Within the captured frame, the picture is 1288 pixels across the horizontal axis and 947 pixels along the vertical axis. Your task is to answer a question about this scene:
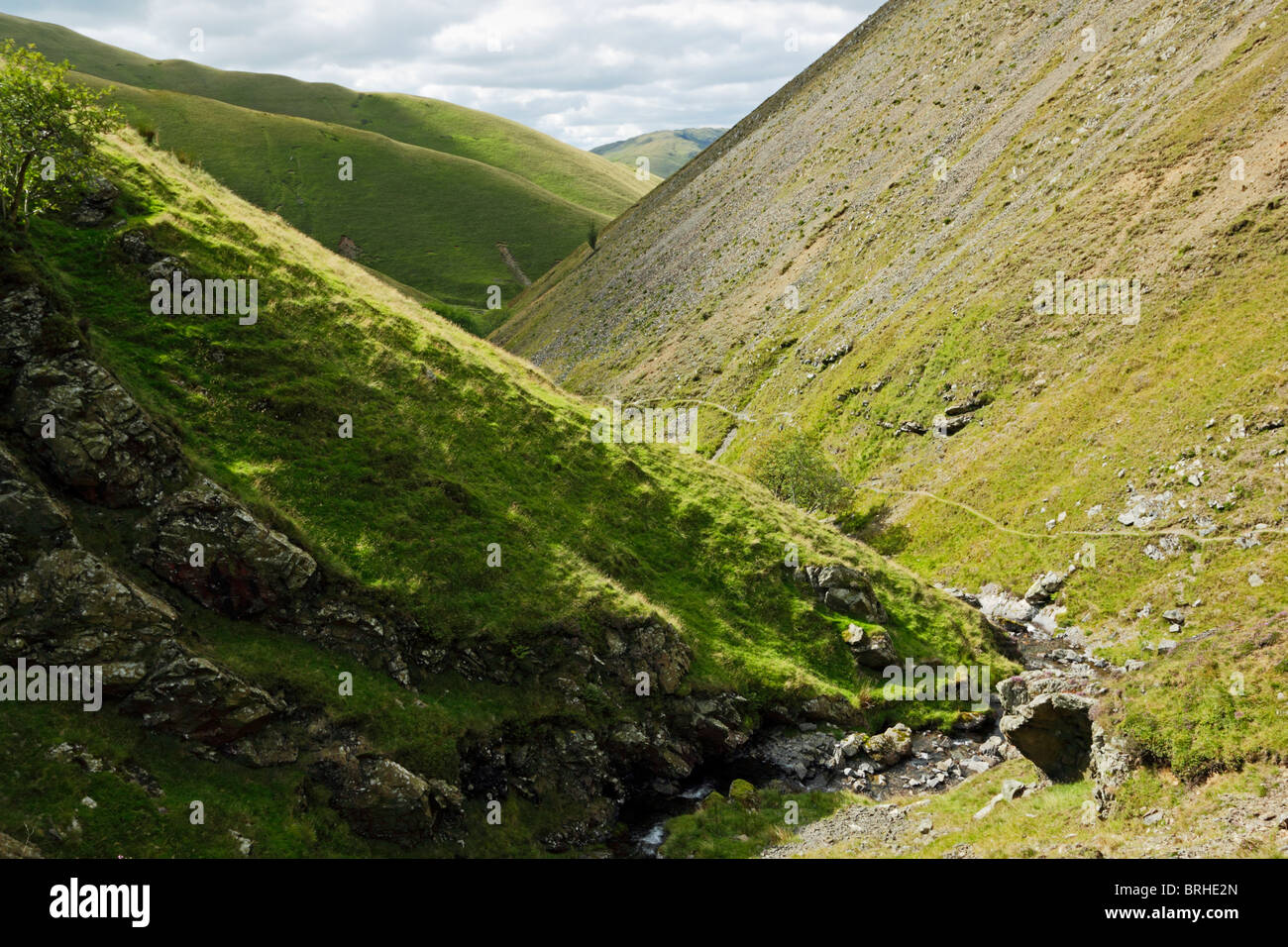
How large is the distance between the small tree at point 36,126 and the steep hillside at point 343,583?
119 inches

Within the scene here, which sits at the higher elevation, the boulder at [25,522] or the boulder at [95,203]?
Result: the boulder at [95,203]

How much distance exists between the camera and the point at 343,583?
29500 millimetres

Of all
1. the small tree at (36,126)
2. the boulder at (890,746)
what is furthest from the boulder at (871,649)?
the small tree at (36,126)

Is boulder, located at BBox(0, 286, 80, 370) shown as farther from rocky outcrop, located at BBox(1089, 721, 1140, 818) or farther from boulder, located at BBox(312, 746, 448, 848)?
rocky outcrop, located at BBox(1089, 721, 1140, 818)

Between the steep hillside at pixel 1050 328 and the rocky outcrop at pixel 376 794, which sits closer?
the rocky outcrop at pixel 376 794

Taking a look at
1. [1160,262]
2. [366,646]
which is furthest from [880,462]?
[366,646]

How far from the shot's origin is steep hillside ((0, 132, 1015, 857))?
22.9 metres

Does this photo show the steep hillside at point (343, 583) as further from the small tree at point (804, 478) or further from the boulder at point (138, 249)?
the small tree at point (804, 478)

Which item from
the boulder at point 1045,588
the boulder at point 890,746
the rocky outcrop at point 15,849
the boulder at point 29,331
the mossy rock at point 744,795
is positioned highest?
the boulder at point 29,331

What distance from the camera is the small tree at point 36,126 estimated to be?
100ft

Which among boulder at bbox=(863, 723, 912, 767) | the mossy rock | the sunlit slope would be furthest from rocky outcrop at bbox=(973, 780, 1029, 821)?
the sunlit slope

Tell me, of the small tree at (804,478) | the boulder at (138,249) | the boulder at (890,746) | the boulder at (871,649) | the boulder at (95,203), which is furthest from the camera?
the small tree at (804,478)

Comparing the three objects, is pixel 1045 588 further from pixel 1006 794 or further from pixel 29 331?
pixel 29 331

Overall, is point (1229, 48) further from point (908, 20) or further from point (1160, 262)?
point (908, 20)
